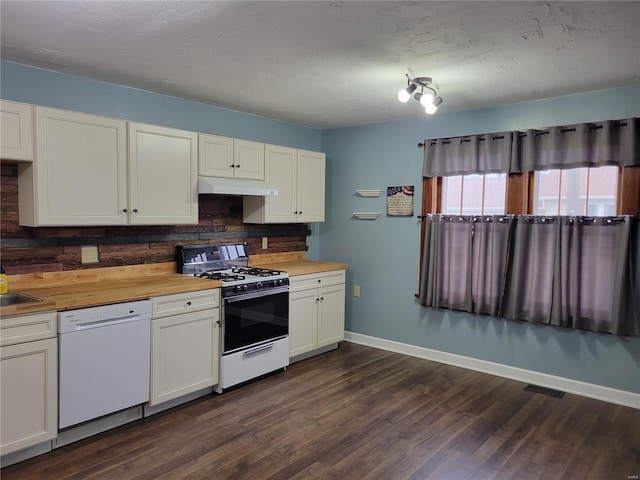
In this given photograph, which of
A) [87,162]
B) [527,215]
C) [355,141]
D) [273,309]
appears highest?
[355,141]

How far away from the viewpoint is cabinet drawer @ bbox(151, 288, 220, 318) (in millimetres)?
3072

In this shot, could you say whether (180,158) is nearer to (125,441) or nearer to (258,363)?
(258,363)

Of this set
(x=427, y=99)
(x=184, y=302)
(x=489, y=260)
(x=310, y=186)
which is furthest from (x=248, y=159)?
(x=489, y=260)

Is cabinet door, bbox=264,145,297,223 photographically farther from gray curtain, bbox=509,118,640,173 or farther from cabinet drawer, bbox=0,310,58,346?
cabinet drawer, bbox=0,310,58,346

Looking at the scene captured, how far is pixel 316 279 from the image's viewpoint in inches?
173

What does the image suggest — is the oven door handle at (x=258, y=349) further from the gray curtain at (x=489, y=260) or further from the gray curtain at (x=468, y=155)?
the gray curtain at (x=468, y=155)

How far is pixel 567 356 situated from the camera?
367 cm

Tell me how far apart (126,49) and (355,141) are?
2.76m

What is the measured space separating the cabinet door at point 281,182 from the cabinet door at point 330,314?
0.83 metres

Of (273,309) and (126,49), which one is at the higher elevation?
(126,49)

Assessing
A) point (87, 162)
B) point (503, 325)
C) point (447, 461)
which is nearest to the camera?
point (447, 461)

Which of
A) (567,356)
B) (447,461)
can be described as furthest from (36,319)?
(567,356)

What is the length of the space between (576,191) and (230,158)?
9.34 feet

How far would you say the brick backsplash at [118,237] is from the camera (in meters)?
2.93
